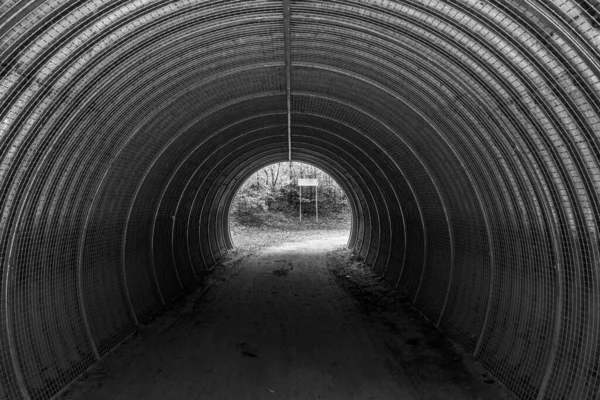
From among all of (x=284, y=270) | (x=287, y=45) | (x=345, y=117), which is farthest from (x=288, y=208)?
(x=287, y=45)

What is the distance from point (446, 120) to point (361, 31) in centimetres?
199

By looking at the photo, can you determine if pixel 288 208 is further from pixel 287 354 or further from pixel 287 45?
pixel 287 45

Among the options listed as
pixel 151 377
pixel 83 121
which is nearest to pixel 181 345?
pixel 151 377

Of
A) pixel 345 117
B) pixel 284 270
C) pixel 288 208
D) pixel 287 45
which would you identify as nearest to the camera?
pixel 287 45

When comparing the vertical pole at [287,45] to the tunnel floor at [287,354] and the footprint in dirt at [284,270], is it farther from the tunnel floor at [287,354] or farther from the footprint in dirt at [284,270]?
the footprint in dirt at [284,270]

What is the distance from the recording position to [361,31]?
5.80 m

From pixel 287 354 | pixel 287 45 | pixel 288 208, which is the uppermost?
pixel 287 45

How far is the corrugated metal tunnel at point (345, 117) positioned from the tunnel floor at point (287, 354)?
18.9 inches

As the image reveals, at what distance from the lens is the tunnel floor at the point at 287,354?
581 centimetres

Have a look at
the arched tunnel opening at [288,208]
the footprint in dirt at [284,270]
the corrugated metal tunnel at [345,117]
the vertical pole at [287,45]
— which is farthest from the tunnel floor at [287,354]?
the arched tunnel opening at [288,208]

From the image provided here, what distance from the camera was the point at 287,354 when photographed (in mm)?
7102

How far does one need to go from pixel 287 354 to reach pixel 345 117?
5181 mm

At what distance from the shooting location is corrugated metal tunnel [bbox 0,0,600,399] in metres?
4.51

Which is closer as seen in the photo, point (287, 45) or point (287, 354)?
point (287, 45)
